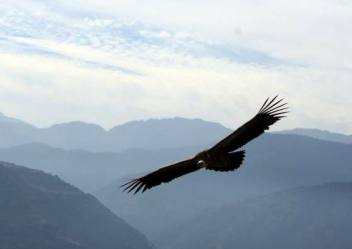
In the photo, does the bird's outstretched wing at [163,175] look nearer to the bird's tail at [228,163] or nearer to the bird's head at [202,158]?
the bird's head at [202,158]

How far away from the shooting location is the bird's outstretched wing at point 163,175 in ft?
39.4

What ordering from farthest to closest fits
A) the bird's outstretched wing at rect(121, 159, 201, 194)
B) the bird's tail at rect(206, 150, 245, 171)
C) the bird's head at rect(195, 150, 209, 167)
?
the bird's outstretched wing at rect(121, 159, 201, 194), the bird's tail at rect(206, 150, 245, 171), the bird's head at rect(195, 150, 209, 167)

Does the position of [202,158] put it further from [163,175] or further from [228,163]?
[163,175]

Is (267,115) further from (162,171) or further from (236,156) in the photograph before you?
(162,171)

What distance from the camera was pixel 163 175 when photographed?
43.3ft

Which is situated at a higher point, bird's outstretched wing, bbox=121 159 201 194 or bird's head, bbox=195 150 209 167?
bird's head, bbox=195 150 209 167

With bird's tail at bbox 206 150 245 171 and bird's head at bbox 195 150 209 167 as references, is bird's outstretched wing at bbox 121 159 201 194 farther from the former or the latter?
bird's tail at bbox 206 150 245 171

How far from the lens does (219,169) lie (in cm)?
1135

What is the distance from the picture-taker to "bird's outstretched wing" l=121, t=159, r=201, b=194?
12023 millimetres

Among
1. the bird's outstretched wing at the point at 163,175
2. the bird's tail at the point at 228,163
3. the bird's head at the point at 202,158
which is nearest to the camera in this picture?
the bird's head at the point at 202,158

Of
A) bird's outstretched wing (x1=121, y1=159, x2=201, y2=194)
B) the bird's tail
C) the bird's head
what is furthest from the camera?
bird's outstretched wing (x1=121, y1=159, x2=201, y2=194)

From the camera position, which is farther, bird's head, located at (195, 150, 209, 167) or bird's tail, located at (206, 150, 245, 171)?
bird's tail, located at (206, 150, 245, 171)

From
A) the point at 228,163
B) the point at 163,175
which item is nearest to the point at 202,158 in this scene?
the point at 228,163

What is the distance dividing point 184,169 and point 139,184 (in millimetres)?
1740
